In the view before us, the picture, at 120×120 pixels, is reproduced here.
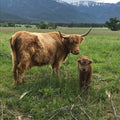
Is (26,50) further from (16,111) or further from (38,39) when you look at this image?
(16,111)

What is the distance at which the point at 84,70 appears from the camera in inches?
153

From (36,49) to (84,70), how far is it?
1.71m

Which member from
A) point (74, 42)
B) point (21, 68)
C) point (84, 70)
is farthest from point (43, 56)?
point (84, 70)

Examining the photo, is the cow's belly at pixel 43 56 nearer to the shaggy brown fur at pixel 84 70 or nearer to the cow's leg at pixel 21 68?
the cow's leg at pixel 21 68

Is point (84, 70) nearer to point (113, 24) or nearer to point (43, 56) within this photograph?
point (43, 56)

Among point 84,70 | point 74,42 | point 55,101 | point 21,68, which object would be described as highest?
point 74,42

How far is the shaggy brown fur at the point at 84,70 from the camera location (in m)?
3.93

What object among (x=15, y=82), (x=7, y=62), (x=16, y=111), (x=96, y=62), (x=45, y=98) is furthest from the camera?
(x=96, y=62)

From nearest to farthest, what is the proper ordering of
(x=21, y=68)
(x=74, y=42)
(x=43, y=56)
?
(x=21, y=68) < (x=43, y=56) < (x=74, y=42)

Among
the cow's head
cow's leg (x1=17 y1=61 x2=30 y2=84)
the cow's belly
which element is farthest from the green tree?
cow's leg (x1=17 y1=61 x2=30 y2=84)

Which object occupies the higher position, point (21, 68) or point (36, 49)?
point (36, 49)

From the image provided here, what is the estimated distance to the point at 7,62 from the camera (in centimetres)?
738

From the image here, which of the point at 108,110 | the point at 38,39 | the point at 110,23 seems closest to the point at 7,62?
the point at 38,39

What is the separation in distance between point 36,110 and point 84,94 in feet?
4.25
